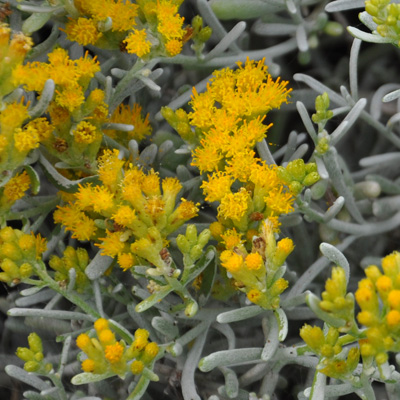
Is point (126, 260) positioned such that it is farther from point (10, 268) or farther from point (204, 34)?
point (204, 34)

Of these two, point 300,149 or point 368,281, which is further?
point 300,149

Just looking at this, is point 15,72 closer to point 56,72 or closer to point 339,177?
point 56,72

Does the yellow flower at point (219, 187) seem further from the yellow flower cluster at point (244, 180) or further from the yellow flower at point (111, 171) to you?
the yellow flower at point (111, 171)

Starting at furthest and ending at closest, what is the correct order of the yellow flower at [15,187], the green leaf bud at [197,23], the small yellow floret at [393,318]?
1. the green leaf bud at [197,23]
2. the yellow flower at [15,187]
3. the small yellow floret at [393,318]

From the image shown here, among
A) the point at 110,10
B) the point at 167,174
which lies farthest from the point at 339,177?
the point at 110,10

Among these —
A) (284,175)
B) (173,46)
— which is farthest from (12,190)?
(284,175)

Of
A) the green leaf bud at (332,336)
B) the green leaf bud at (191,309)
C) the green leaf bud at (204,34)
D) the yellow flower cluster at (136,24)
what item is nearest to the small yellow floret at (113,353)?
the green leaf bud at (191,309)

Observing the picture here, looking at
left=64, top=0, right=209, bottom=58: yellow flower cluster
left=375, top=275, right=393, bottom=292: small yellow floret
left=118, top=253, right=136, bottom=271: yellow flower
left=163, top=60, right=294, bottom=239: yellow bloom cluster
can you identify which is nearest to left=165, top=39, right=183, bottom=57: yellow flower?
left=64, top=0, right=209, bottom=58: yellow flower cluster
